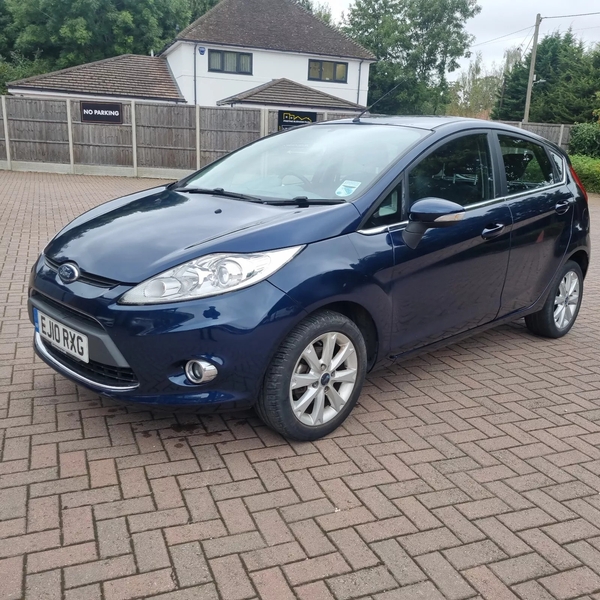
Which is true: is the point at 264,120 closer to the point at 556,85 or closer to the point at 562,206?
the point at 562,206

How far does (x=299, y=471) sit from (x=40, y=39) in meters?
39.7

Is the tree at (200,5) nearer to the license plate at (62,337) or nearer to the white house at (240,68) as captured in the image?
the white house at (240,68)

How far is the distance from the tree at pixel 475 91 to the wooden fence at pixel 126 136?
139 ft

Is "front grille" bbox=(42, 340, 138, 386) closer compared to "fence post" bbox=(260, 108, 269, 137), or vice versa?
"front grille" bbox=(42, 340, 138, 386)

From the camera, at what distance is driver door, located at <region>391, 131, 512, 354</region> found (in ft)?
11.6

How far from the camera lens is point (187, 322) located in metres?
2.75

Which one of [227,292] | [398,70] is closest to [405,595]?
[227,292]

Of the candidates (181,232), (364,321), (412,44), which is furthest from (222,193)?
(412,44)

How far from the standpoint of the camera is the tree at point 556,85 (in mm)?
33625

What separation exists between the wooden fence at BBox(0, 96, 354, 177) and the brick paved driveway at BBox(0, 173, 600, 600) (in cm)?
1602

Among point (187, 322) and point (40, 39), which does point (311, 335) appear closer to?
point (187, 322)

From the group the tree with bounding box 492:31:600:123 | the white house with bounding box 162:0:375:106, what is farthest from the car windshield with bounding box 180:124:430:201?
the tree with bounding box 492:31:600:123

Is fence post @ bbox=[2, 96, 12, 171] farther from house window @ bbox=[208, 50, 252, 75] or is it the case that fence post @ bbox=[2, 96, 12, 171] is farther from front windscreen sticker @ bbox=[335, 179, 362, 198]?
front windscreen sticker @ bbox=[335, 179, 362, 198]

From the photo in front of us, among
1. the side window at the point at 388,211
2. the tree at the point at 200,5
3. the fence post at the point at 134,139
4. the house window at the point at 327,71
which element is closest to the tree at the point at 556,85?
the house window at the point at 327,71
